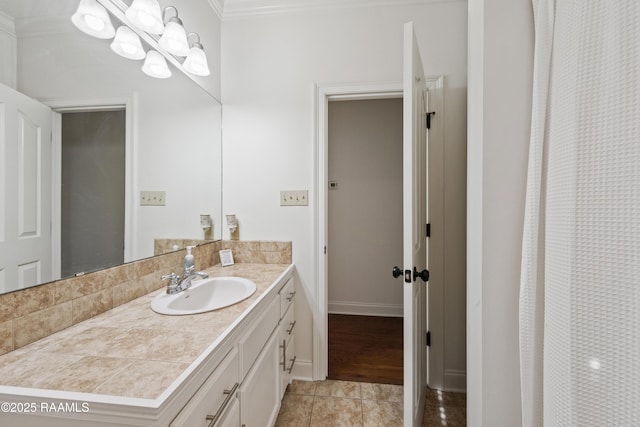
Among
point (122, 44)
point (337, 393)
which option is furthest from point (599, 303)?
point (122, 44)

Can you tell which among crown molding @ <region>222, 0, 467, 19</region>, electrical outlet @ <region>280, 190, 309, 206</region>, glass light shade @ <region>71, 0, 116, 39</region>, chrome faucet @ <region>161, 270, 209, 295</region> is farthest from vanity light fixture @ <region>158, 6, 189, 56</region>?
chrome faucet @ <region>161, 270, 209, 295</region>

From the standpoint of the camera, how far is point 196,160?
65.1 inches

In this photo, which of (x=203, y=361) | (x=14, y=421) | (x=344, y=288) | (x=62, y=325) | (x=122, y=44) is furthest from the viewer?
(x=344, y=288)

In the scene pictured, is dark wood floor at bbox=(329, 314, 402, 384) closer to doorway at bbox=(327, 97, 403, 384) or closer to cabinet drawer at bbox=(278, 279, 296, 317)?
doorway at bbox=(327, 97, 403, 384)

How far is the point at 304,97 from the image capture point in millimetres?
1832

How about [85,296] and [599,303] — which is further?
[85,296]

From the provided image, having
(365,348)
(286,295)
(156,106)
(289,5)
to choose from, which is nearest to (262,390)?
(286,295)

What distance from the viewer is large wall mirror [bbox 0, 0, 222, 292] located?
769 millimetres

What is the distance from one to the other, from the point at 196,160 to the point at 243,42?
0.98m

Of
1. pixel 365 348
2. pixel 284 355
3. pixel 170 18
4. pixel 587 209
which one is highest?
pixel 170 18

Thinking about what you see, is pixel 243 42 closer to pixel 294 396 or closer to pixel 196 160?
pixel 196 160

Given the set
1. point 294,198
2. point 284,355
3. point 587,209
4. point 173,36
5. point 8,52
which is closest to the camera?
point 587,209

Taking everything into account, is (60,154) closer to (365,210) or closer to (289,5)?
(289,5)

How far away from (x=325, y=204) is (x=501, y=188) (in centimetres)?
117
